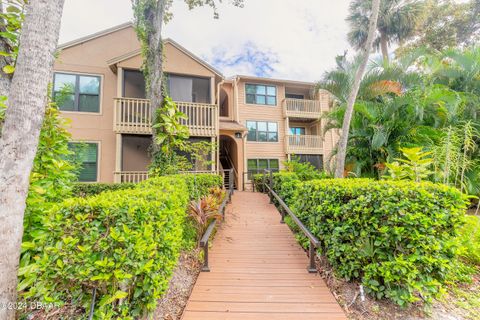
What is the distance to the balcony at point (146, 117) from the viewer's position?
875cm

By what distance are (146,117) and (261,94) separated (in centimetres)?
878

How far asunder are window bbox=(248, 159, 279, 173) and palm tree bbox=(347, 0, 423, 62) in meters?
10.1

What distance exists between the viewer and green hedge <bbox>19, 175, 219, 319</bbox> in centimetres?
182

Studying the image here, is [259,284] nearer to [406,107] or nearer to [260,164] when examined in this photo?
[406,107]

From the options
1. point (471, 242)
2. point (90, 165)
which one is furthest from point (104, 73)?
point (471, 242)

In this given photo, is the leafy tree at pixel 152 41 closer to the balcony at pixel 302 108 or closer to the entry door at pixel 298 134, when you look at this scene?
the balcony at pixel 302 108

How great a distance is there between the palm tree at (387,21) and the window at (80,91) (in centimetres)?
1720

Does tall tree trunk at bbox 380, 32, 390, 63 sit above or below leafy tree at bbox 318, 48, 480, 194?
above

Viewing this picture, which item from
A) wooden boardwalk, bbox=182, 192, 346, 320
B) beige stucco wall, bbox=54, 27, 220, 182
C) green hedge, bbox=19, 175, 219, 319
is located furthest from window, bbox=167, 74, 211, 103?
green hedge, bbox=19, 175, 219, 319

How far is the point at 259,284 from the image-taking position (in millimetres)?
3160

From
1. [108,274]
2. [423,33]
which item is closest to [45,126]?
[108,274]

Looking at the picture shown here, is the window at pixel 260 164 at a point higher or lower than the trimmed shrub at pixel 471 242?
higher

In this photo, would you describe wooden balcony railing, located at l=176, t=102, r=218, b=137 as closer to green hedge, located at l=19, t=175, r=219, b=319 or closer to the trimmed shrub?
green hedge, located at l=19, t=175, r=219, b=319

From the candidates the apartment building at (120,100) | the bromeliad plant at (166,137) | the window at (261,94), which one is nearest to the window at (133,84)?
the apartment building at (120,100)
